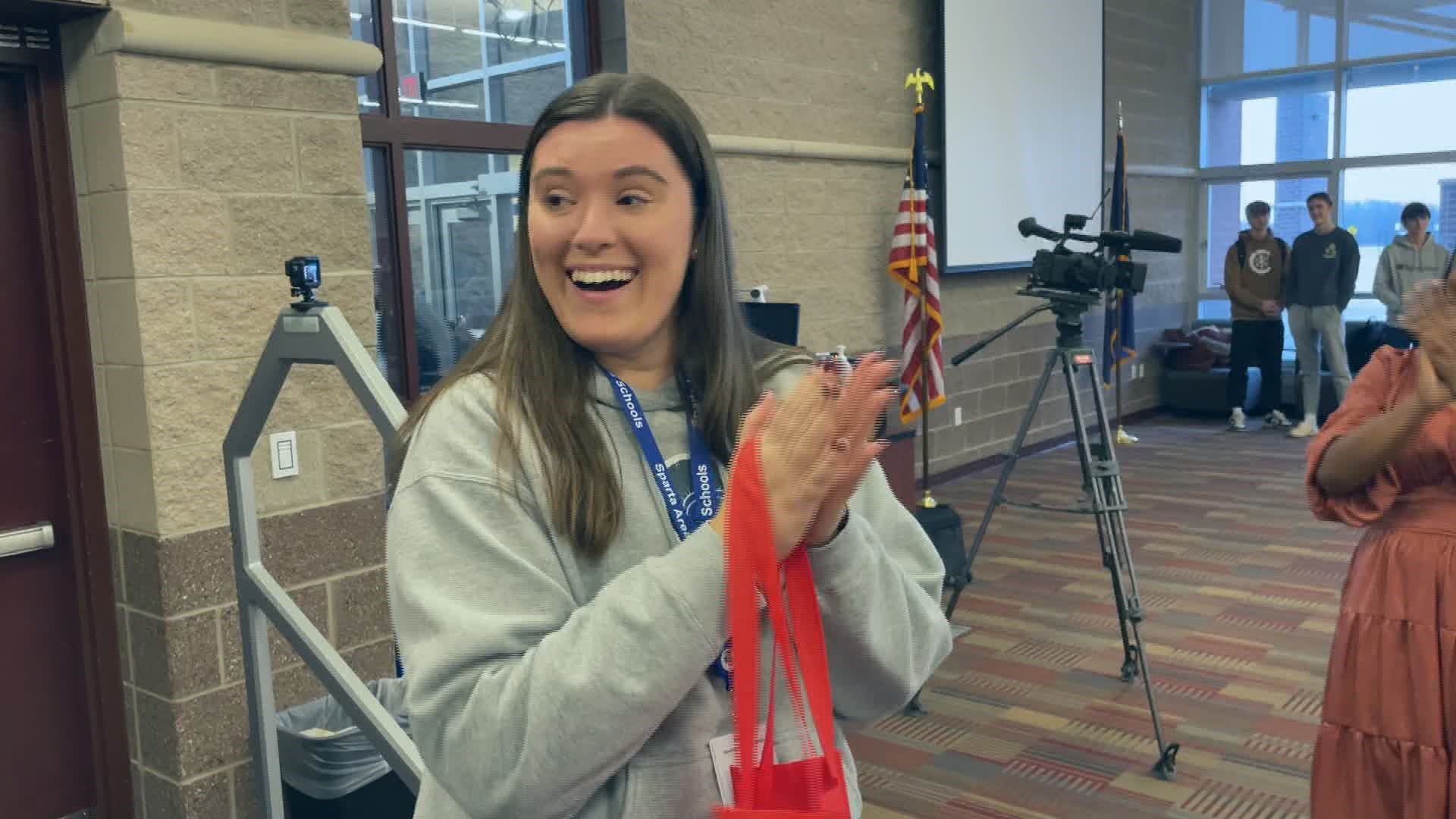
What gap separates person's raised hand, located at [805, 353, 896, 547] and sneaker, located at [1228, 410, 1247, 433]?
27.1ft

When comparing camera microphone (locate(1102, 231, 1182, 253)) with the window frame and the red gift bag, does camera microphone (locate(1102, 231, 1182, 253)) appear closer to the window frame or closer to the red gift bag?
the red gift bag

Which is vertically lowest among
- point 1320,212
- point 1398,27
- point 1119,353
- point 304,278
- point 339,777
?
point 339,777

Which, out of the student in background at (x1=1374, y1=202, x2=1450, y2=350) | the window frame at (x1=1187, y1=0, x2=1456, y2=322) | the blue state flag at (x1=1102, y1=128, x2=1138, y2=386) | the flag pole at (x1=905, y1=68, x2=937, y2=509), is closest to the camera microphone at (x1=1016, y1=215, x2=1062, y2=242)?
the flag pole at (x1=905, y1=68, x2=937, y2=509)

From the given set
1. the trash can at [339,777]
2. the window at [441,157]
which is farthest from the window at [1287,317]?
the trash can at [339,777]

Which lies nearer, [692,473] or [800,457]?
[800,457]

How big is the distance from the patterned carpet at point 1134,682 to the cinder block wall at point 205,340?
1523 mm

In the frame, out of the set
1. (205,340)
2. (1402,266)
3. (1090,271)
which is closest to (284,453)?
(205,340)

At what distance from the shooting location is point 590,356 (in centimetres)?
99

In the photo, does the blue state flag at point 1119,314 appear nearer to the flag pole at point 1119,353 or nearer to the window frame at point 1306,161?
the flag pole at point 1119,353

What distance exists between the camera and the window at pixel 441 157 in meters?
3.66

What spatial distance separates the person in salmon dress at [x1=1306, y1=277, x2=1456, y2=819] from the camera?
6.00 feet

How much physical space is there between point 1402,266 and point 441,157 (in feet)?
21.9

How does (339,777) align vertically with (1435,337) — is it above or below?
below

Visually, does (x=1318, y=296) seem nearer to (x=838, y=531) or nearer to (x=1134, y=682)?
(x=1134, y=682)
